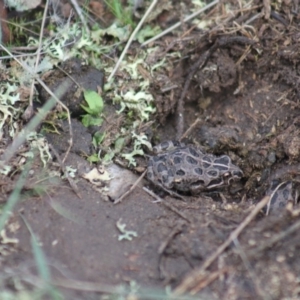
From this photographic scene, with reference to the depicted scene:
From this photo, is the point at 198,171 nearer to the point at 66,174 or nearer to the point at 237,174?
the point at 237,174

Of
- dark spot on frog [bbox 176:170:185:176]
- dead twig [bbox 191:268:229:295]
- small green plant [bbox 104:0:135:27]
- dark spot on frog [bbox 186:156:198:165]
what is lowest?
dark spot on frog [bbox 176:170:185:176]

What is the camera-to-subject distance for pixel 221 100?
17.9 ft

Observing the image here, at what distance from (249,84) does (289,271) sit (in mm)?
2309

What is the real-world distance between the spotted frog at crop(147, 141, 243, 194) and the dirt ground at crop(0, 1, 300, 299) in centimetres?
10

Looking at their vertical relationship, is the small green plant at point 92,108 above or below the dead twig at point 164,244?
above

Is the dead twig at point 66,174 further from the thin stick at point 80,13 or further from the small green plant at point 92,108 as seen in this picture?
the thin stick at point 80,13

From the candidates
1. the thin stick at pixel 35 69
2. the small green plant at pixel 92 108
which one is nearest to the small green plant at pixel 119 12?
the thin stick at pixel 35 69

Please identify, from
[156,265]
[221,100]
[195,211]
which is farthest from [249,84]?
[156,265]

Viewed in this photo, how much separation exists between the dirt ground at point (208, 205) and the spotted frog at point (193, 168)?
0.34 feet

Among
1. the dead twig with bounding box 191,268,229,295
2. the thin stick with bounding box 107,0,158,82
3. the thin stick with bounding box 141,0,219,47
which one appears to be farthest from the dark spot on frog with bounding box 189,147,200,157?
the dead twig with bounding box 191,268,229,295

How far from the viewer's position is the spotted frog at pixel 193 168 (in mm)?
4965

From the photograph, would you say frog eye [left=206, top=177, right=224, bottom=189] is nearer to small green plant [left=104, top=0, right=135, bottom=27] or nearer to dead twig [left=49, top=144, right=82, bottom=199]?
dead twig [left=49, top=144, right=82, bottom=199]

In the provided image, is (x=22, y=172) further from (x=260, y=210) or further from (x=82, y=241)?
(x=260, y=210)

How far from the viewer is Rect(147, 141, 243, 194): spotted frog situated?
4965mm
